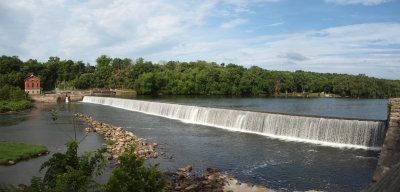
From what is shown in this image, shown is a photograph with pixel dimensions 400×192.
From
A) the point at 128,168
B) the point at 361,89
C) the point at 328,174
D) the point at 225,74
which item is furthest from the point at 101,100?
the point at 361,89

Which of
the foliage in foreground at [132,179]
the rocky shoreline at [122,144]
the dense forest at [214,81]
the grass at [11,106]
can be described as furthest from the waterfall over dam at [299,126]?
the dense forest at [214,81]

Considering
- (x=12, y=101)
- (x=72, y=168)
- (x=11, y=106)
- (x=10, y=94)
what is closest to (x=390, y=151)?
(x=72, y=168)

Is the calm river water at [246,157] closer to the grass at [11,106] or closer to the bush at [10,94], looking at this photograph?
the grass at [11,106]

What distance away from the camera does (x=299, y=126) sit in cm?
1925

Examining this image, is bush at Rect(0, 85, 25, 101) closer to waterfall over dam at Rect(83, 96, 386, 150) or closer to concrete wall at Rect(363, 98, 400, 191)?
waterfall over dam at Rect(83, 96, 386, 150)

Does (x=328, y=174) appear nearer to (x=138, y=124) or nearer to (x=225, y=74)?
(x=138, y=124)

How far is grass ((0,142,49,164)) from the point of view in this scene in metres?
13.7

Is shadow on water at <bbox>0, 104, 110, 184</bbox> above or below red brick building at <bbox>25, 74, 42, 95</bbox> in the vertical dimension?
below

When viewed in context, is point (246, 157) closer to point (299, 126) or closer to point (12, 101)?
point (299, 126)

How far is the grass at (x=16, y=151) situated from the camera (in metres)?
13.7

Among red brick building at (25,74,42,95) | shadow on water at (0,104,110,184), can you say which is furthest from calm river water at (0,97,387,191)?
red brick building at (25,74,42,95)

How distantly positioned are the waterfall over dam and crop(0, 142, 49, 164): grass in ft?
45.9

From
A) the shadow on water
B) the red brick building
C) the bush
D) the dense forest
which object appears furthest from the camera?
the dense forest

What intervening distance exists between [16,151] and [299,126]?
17077 millimetres
